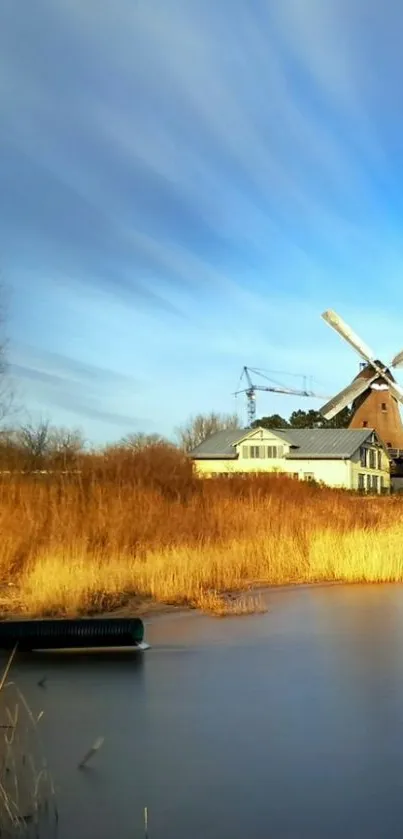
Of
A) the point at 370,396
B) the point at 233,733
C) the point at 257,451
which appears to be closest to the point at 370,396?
the point at 370,396

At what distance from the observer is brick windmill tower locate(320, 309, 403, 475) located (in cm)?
4512

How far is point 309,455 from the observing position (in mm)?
44375

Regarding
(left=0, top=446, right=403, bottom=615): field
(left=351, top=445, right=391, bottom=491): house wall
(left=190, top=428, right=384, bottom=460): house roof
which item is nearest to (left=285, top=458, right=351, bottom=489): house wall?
(left=190, top=428, right=384, bottom=460): house roof

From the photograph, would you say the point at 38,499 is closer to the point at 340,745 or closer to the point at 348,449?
the point at 340,745

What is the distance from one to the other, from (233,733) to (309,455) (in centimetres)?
4013

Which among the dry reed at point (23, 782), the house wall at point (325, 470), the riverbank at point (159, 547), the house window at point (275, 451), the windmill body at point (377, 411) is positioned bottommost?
the dry reed at point (23, 782)

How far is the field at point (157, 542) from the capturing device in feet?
30.7

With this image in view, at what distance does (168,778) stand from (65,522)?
320 inches

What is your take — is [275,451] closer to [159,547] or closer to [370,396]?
[370,396]

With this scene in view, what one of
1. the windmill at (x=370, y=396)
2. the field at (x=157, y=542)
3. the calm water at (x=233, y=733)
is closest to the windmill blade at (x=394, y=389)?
the windmill at (x=370, y=396)

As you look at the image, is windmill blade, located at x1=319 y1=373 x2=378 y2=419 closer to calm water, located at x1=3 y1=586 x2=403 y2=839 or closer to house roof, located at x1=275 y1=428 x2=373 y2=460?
house roof, located at x1=275 y1=428 x2=373 y2=460

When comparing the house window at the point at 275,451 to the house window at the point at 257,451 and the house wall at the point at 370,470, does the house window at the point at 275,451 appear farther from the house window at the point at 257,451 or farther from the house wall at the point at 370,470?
the house wall at the point at 370,470

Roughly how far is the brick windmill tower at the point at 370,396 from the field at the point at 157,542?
95.1ft

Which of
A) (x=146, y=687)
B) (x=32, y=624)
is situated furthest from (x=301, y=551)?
(x=146, y=687)
